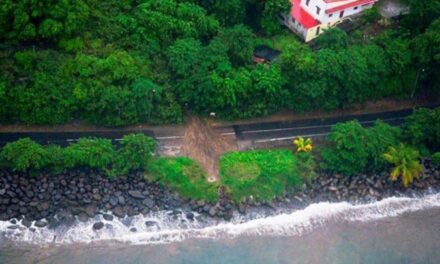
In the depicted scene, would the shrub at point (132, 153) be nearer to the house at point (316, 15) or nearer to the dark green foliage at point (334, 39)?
the dark green foliage at point (334, 39)

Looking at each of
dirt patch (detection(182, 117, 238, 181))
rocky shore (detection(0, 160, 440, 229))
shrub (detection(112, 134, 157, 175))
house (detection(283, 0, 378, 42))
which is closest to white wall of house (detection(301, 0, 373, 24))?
house (detection(283, 0, 378, 42))

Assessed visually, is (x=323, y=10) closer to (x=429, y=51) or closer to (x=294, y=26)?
(x=294, y=26)

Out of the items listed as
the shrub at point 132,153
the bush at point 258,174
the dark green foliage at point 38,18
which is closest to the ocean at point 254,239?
the bush at point 258,174

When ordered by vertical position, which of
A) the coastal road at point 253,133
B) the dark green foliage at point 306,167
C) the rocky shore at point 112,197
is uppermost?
the coastal road at point 253,133

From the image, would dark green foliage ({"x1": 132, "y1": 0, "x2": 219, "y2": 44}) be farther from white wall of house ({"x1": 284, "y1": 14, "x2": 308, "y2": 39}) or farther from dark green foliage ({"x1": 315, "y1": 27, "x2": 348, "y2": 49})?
dark green foliage ({"x1": 315, "y1": 27, "x2": 348, "y2": 49})

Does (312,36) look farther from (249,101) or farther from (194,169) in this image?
(194,169)

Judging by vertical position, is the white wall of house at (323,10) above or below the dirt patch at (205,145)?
above

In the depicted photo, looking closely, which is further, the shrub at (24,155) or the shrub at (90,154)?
the shrub at (90,154)

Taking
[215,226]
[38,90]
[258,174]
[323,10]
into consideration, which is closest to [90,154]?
[38,90]
